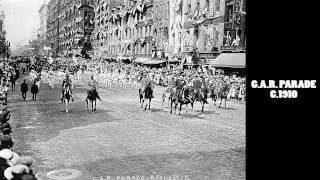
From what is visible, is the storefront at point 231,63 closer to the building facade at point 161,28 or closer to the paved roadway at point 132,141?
the paved roadway at point 132,141

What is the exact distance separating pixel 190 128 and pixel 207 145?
3.41 metres

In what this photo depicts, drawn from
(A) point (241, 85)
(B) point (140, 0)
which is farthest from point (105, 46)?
(A) point (241, 85)

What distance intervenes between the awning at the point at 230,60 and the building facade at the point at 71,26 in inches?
2574

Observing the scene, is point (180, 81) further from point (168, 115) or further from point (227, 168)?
point (227, 168)

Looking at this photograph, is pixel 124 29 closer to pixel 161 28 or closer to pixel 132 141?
pixel 161 28

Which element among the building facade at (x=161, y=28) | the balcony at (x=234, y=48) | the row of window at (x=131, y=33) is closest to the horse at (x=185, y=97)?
the balcony at (x=234, y=48)

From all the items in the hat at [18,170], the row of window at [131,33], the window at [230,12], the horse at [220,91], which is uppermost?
the row of window at [131,33]

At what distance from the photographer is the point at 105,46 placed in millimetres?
85188

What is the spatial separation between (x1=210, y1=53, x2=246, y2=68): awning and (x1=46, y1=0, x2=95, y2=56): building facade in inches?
2574

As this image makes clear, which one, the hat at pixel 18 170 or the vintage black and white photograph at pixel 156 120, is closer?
the hat at pixel 18 170

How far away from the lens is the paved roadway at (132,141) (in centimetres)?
1082

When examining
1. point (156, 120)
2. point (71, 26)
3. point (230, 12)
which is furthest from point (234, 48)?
point (71, 26)

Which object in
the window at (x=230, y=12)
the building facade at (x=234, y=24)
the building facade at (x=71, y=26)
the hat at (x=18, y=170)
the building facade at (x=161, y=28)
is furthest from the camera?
the building facade at (x=71, y=26)
